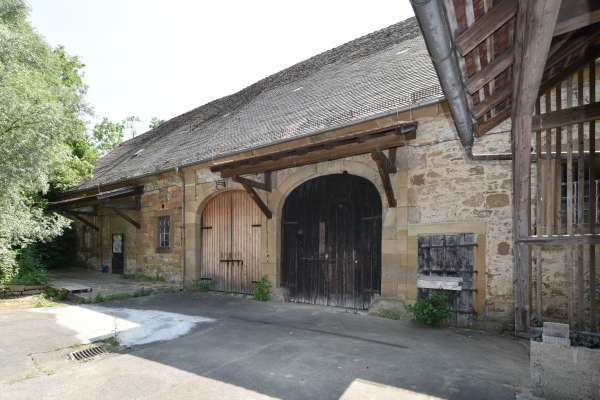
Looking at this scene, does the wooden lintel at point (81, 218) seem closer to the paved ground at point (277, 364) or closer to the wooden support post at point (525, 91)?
the paved ground at point (277, 364)

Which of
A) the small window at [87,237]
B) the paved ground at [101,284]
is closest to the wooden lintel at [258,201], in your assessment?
the paved ground at [101,284]

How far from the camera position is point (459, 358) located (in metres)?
4.16

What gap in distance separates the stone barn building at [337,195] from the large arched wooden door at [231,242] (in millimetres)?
38

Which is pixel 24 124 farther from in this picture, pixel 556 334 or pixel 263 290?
pixel 556 334

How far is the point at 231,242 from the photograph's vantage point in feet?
29.9

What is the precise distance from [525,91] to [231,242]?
7548 mm

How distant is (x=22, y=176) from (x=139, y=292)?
3441mm

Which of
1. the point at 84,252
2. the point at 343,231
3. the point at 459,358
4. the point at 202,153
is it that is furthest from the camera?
the point at 84,252

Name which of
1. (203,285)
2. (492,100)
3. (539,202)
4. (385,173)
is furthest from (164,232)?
(539,202)

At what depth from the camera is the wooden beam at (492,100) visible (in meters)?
3.19

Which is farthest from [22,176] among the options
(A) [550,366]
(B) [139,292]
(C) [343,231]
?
(A) [550,366]

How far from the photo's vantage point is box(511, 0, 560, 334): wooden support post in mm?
1774

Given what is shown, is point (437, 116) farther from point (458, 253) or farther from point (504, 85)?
point (504, 85)

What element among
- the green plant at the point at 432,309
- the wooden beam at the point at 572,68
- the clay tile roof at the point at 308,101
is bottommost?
the green plant at the point at 432,309
